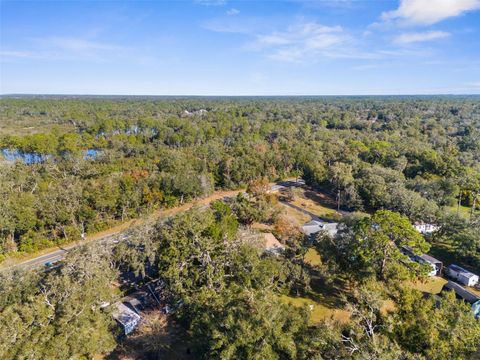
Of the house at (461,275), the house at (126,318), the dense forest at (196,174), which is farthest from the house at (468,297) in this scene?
the house at (126,318)

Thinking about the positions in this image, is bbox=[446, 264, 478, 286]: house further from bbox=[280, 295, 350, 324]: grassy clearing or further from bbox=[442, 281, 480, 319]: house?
bbox=[280, 295, 350, 324]: grassy clearing

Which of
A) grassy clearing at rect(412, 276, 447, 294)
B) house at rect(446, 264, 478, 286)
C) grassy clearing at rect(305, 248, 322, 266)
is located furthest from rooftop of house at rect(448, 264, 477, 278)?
grassy clearing at rect(305, 248, 322, 266)

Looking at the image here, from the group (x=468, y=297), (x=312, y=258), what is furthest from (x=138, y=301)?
(x=468, y=297)

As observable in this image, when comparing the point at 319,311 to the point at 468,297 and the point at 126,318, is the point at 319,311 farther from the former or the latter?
the point at 126,318

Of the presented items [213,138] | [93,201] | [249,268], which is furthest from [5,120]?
[249,268]

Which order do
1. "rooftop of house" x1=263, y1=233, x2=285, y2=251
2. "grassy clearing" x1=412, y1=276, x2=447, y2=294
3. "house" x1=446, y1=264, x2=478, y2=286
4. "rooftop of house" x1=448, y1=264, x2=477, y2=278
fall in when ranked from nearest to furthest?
"grassy clearing" x1=412, y1=276, x2=447, y2=294 < "house" x1=446, y1=264, x2=478, y2=286 < "rooftop of house" x1=448, y1=264, x2=477, y2=278 < "rooftop of house" x1=263, y1=233, x2=285, y2=251

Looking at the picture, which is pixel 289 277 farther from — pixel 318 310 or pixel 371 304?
pixel 371 304
